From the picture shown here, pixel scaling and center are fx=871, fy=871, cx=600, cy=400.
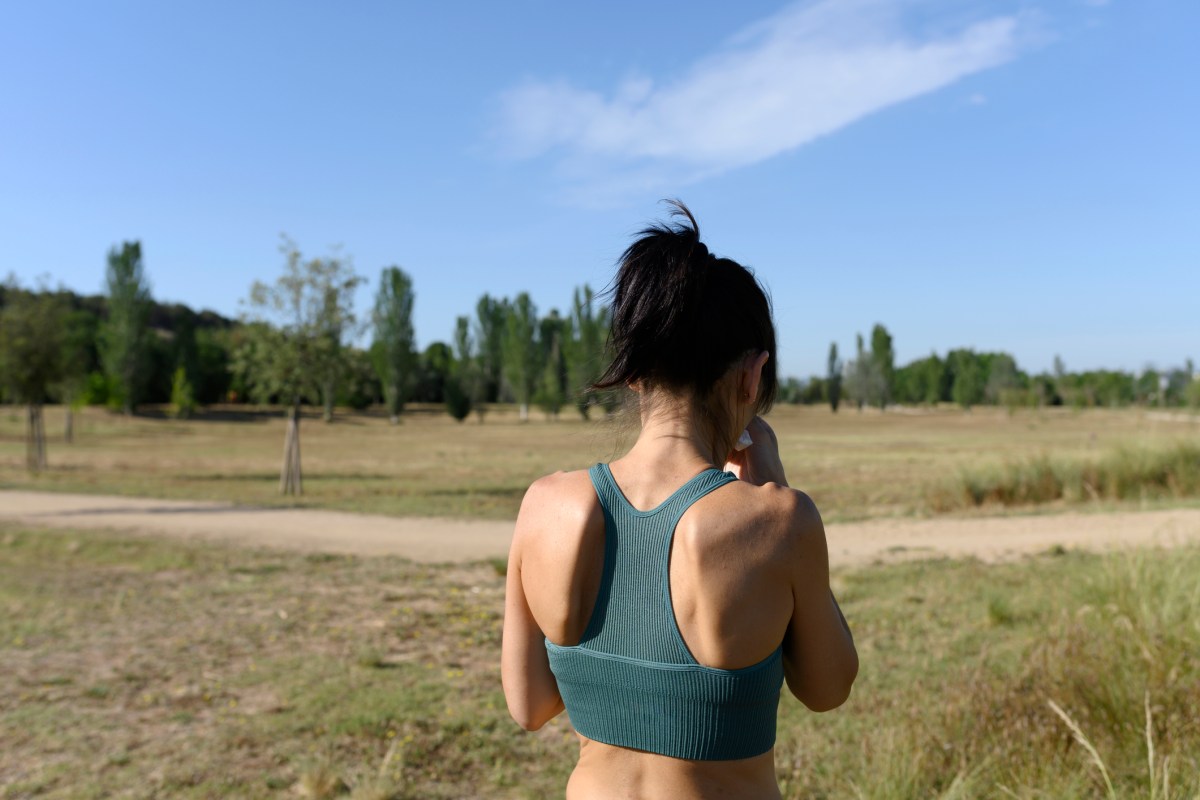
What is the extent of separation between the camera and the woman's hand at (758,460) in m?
1.70

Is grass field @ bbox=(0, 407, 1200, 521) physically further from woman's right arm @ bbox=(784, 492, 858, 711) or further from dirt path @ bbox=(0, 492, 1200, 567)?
dirt path @ bbox=(0, 492, 1200, 567)

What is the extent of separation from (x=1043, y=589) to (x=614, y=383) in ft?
24.8

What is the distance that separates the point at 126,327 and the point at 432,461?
3450 centimetres

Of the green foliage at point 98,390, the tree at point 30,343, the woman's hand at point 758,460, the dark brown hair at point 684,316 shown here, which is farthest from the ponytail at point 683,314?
the green foliage at point 98,390

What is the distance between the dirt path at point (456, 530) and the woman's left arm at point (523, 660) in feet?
30.0

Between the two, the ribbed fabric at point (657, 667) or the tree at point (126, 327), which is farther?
the tree at point (126, 327)

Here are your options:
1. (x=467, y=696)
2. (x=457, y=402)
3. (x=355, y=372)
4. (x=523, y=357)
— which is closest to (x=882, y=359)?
(x=523, y=357)

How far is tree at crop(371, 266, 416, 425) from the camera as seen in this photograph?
6925 centimetres

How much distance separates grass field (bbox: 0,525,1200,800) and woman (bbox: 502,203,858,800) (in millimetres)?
2086

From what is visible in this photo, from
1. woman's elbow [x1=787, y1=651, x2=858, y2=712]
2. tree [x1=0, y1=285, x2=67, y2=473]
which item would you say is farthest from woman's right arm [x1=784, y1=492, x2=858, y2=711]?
tree [x1=0, y1=285, x2=67, y2=473]

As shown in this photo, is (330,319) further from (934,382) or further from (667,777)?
(934,382)

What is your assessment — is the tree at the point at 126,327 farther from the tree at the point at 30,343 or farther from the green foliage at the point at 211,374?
the tree at the point at 30,343

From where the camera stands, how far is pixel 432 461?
103 ft

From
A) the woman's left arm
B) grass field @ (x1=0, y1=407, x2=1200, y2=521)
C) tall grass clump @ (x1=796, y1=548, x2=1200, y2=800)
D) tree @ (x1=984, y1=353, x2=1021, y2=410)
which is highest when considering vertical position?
tree @ (x1=984, y1=353, x2=1021, y2=410)
